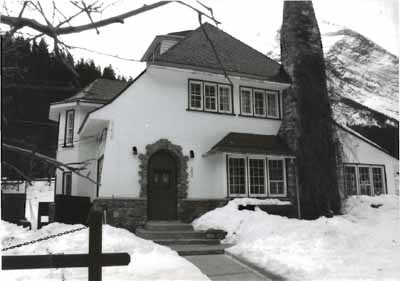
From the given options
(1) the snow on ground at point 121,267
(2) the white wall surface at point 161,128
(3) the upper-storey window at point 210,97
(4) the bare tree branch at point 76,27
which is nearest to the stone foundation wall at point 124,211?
(2) the white wall surface at point 161,128

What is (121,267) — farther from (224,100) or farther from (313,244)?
(224,100)

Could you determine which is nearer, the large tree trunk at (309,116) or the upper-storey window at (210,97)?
the large tree trunk at (309,116)

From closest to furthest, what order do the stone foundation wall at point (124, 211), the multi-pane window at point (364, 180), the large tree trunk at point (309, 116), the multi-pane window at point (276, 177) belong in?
the stone foundation wall at point (124, 211) → the large tree trunk at point (309, 116) → the multi-pane window at point (276, 177) → the multi-pane window at point (364, 180)

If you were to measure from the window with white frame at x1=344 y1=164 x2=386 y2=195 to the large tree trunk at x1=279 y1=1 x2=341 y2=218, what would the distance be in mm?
1313

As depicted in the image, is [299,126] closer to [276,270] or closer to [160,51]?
[160,51]

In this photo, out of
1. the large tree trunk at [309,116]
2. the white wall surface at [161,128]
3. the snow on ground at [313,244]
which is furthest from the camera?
the large tree trunk at [309,116]

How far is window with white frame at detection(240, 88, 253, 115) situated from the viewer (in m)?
10.2

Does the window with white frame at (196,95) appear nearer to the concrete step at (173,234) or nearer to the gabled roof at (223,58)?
the gabled roof at (223,58)

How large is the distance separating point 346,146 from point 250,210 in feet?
14.2

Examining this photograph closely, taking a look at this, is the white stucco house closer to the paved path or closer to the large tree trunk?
the large tree trunk

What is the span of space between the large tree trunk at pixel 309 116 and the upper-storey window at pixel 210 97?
1.73 meters

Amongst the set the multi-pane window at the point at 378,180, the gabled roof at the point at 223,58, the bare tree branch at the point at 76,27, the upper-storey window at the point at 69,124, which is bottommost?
the multi-pane window at the point at 378,180

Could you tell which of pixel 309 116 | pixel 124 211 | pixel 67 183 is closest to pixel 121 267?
pixel 124 211

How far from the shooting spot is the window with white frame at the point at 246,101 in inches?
403
